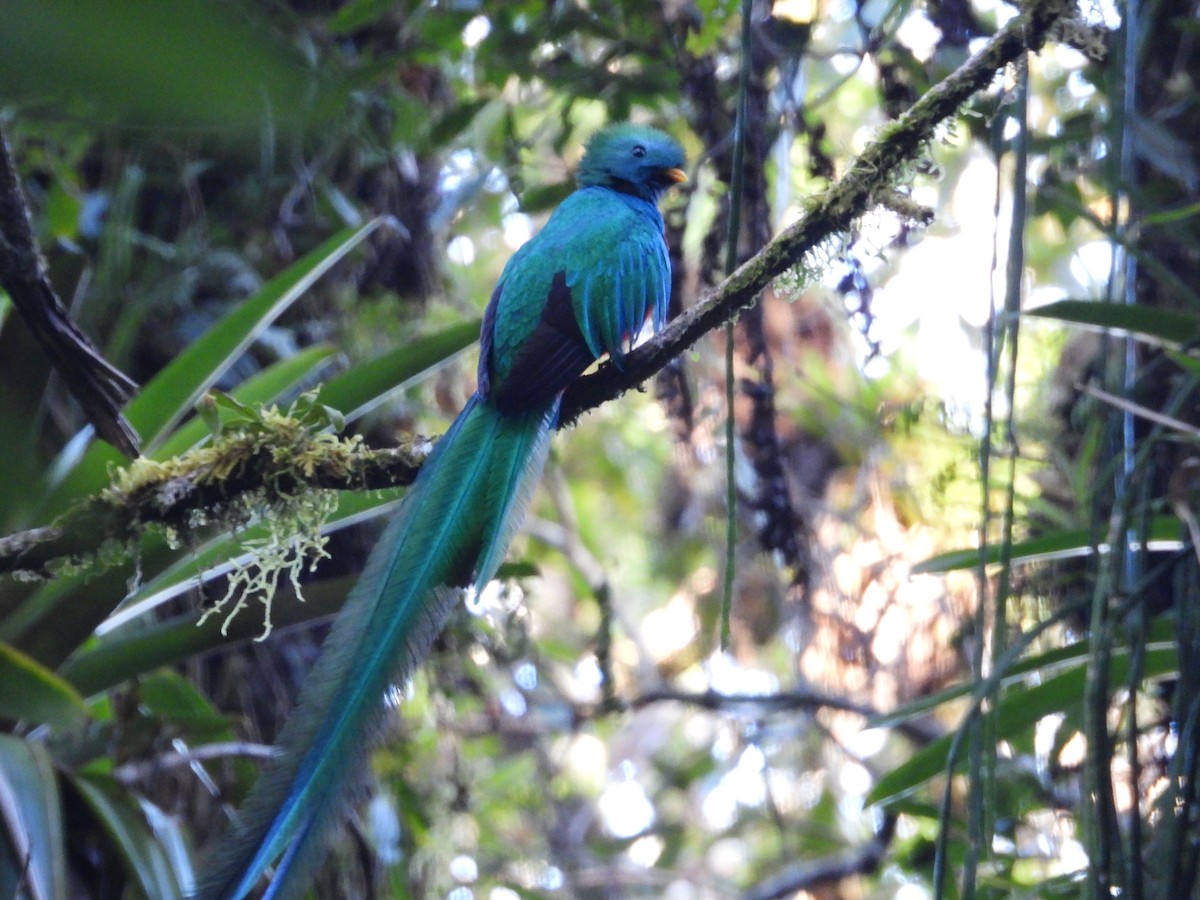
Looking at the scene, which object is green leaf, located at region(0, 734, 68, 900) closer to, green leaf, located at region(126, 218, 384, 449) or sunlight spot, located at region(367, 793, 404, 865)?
green leaf, located at region(126, 218, 384, 449)

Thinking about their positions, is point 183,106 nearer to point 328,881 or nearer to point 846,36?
point 328,881

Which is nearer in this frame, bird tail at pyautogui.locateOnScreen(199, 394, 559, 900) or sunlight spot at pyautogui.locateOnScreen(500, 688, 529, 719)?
bird tail at pyautogui.locateOnScreen(199, 394, 559, 900)

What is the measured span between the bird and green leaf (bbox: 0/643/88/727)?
46 centimetres

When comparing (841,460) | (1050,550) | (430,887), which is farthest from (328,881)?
(841,460)

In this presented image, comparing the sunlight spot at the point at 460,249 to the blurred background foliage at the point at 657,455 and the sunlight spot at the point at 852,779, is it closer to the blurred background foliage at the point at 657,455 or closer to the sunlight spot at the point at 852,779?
the blurred background foliage at the point at 657,455

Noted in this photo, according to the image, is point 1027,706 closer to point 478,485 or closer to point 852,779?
point 478,485

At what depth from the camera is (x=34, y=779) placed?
78.7 inches

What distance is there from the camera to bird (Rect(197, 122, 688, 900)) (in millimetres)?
1448

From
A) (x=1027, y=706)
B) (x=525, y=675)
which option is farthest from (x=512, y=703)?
(x=1027, y=706)

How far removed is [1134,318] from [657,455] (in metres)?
3.79

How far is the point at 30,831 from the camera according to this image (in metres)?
1.95

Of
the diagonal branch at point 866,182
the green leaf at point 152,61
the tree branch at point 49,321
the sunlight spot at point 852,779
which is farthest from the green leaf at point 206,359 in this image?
the sunlight spot at point 852,779

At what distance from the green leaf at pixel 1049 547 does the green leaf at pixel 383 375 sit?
1.15 meters

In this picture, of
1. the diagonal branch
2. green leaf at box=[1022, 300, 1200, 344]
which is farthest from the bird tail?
green leaf at box=[1022, 300, 1200, 344]
